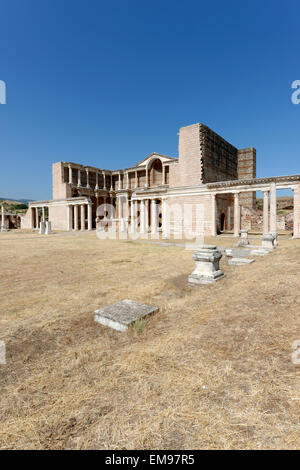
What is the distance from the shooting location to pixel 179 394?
2180 millimetres

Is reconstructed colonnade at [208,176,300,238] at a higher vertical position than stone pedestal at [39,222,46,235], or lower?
higher

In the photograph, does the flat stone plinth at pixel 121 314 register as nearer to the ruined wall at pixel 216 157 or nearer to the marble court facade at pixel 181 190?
the marble court facade at pixel 181 190

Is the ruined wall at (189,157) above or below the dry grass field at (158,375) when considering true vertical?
above

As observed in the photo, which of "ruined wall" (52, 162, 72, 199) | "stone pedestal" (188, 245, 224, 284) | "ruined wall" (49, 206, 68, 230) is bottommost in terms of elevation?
"stone pedestal" (188, 245, 224, 284)

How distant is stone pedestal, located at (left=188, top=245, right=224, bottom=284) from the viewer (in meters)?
6.59

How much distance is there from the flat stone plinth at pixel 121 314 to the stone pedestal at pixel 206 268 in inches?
98.5

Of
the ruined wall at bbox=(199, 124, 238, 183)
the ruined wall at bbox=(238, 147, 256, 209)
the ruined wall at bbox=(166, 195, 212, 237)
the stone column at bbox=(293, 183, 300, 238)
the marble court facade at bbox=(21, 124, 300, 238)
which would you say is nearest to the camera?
the stone column at bbox=(293, 183, 300, 238)

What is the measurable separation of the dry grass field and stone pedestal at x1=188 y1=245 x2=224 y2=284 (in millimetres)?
1244

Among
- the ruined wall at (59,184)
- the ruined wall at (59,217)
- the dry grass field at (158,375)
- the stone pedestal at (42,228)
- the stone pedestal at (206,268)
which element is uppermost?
the ruined wall at (59,184)

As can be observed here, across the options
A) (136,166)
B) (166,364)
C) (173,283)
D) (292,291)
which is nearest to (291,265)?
(292,291)

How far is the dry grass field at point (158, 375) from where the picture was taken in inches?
70.0

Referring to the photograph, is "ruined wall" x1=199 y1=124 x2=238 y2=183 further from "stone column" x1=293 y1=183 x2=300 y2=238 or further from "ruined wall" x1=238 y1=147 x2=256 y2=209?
"stone column" x1=293 y1=183 x2=300 y2=238

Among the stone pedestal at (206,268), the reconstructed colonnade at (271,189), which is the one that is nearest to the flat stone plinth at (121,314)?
the stone pedestal at (206,268)

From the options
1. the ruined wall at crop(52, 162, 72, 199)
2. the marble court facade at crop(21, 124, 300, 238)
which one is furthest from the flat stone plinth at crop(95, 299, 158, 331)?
the ruined wall at crop(52, 162, 72, 199)
